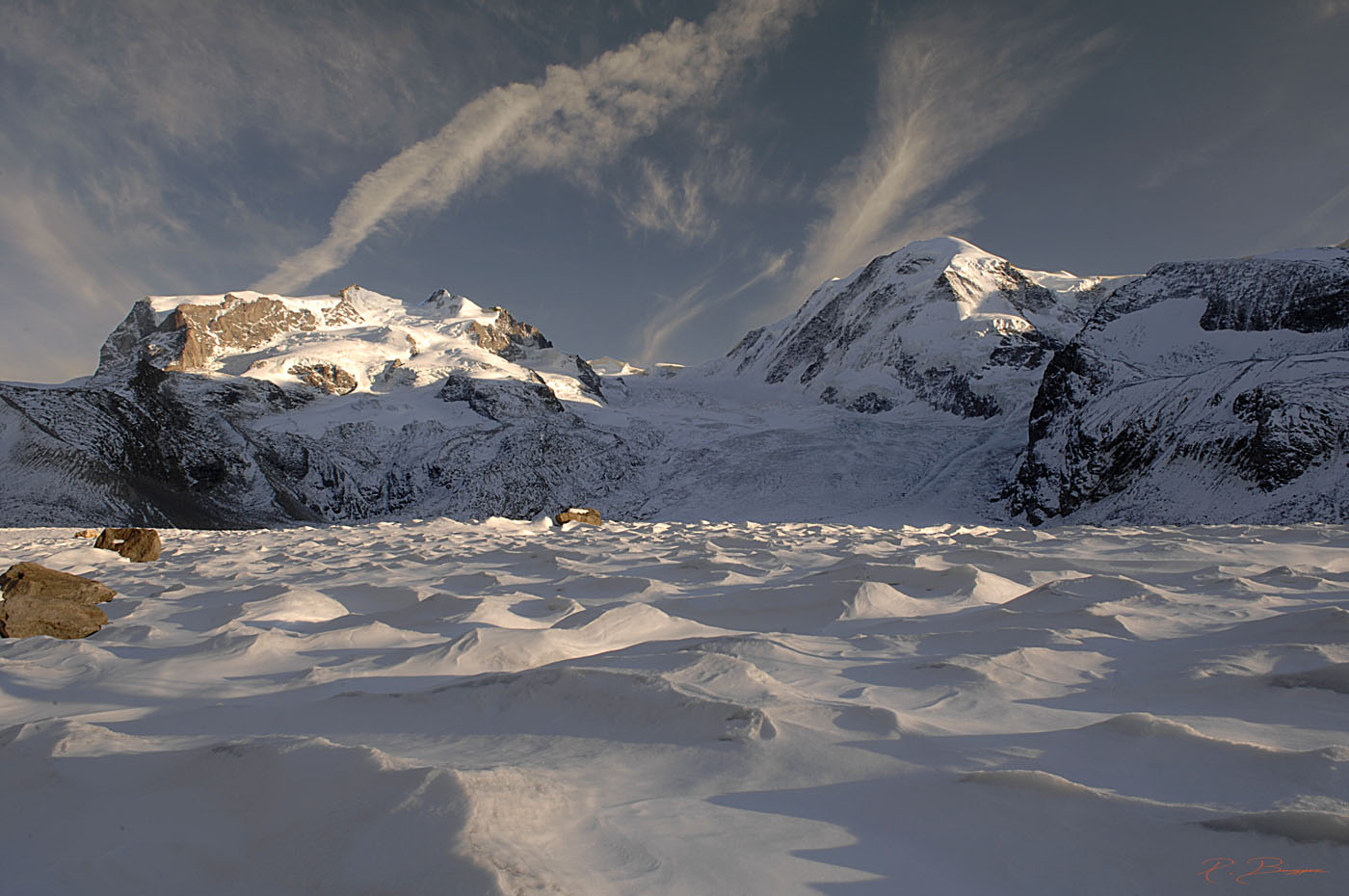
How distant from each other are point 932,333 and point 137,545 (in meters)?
39.2

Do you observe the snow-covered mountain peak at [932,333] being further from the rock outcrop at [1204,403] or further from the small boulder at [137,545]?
the small boulder at [137,545]

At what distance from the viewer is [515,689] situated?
6.14 ft

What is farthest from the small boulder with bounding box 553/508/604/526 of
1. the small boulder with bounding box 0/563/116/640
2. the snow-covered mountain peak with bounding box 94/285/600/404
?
the snow-covered mountain peak with bounding box 94/285/600/404

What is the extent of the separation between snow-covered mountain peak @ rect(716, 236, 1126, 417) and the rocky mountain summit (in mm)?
236

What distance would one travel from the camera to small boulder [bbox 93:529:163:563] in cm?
644

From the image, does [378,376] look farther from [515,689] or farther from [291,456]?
[515,689]

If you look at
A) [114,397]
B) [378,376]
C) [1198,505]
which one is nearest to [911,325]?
[1198,505]

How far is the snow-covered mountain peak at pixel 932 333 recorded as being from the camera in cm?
3303

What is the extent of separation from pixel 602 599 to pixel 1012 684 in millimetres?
2142

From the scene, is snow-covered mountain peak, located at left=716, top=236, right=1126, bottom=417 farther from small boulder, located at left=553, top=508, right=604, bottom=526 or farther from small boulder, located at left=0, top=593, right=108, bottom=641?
small boulder, located at left=0, top=593, right=108, bottom=641

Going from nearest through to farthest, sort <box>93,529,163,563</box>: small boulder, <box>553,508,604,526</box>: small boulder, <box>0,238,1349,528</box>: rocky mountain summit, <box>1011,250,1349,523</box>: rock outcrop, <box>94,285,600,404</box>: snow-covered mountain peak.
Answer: <box>93,529,163,563</box>: small boulder
<box>553,508,604,526</box>: small boulder
<box>1011,250,1349,523</box>: rock outcrop
<box>0,238,1349,528</box>: rocky mountain summit
<box>94,285,600,404</box>: snow-covered mountain peak
